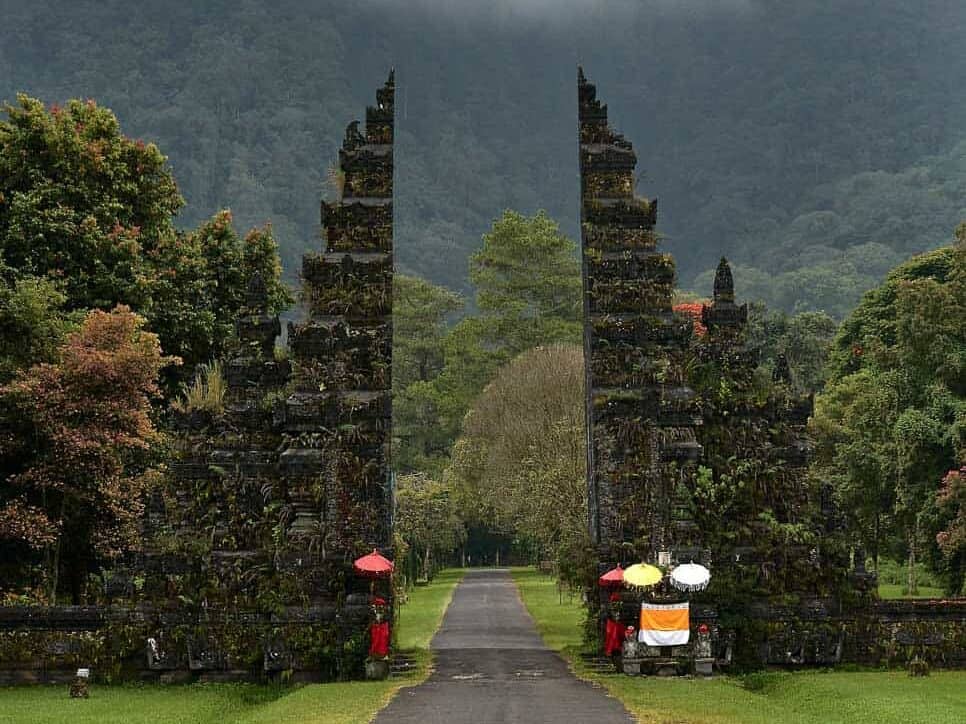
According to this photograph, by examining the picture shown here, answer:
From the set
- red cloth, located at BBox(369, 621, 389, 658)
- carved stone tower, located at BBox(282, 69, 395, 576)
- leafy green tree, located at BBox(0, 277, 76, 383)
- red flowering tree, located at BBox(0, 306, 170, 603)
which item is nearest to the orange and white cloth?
red cloth, located at BBox(369, 621, 389, 658)

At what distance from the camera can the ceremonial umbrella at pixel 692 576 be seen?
2141 cm

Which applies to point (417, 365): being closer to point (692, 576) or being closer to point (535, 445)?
point (535, 445)

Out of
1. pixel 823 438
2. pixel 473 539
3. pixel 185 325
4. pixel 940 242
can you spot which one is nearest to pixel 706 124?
pixel 940 242

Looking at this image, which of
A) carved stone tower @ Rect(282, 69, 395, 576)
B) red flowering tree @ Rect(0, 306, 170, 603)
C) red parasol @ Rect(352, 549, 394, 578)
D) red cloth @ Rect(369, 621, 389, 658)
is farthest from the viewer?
red flowering tree @ Rect(0, 306, 170, 603)

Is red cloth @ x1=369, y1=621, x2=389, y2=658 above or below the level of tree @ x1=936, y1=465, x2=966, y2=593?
below

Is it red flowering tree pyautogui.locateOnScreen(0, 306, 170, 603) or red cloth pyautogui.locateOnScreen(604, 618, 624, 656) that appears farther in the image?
red flowering tree pyautogui.locateOnScreen(0, 306, 170, 603)

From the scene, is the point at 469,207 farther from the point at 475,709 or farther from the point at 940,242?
the point at 475,709

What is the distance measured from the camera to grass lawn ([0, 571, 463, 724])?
1762 centimetres

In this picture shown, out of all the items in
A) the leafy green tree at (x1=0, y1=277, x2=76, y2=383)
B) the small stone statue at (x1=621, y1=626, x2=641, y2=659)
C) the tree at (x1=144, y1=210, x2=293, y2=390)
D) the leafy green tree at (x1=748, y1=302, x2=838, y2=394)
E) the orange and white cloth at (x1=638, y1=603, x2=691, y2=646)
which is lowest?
the small stone statue at (x1=621, y1=626, x2=641, y2=659)

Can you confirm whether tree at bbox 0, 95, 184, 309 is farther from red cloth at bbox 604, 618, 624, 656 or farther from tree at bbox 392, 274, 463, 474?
tree at bbox 392, 274, 463, 474

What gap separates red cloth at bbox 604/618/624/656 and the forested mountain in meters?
92.5

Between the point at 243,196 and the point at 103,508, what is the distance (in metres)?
105

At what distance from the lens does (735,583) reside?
22984 millimetres

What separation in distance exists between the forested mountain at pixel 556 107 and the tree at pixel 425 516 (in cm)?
5824
